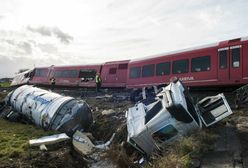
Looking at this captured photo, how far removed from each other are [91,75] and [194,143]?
2421 centimetres

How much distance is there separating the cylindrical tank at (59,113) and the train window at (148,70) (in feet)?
26.2

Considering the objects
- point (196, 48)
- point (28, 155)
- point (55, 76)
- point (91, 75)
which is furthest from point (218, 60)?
point (55, 76)

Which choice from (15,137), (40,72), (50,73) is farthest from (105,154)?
(40,72)

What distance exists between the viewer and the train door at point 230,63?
60.8ft

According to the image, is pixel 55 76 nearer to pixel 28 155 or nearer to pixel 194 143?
pixel 28 155

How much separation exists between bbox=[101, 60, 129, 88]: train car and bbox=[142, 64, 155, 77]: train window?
410cm

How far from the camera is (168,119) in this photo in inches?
438

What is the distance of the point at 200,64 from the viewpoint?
68.8ft

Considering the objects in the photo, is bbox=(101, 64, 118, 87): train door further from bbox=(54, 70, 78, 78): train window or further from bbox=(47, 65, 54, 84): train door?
bbox=(47, 65, 54, 84): train door

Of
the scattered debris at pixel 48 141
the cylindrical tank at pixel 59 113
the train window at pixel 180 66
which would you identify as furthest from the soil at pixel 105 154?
the train window at pixel 180 66

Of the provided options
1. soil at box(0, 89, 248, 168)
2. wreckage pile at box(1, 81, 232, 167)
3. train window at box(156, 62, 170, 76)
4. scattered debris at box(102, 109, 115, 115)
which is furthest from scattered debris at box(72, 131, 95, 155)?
train window at box(156, 62, 170, 76)

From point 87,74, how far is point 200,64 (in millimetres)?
15555

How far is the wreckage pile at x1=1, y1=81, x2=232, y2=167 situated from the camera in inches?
441

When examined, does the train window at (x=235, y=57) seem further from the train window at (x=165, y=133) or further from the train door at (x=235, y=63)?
the train window at (x=165, y=133)
